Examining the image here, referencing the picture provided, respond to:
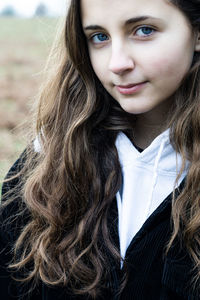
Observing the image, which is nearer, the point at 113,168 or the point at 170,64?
the point at 170,64

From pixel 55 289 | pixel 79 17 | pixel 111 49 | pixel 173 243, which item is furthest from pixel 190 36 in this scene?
pixel 55 289

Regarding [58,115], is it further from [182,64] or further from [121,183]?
[182,64]

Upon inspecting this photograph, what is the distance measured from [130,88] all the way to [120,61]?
4.5 inches

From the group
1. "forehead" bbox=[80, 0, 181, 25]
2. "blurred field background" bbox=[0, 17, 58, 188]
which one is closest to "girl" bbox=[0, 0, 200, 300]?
"forehead" bbox=[80, 0, 181, 25]

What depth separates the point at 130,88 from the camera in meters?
1.76

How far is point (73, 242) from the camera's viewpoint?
6.49 feet

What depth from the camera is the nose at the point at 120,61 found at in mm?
1684

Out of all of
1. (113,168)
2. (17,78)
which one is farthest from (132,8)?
(17,78)

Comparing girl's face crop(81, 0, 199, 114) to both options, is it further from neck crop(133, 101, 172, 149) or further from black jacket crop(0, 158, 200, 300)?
black jacket crop(0, 158, 200, 300)

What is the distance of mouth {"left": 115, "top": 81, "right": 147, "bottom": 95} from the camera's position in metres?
1.74

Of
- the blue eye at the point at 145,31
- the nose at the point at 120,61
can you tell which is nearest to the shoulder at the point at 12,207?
the nose at the point at 120,61

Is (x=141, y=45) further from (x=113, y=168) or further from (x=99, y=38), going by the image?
(x=113, y=168)

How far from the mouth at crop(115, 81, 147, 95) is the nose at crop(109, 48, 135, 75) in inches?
2.5

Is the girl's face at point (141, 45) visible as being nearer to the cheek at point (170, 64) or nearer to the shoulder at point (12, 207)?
the cheek at point (170, 64)
